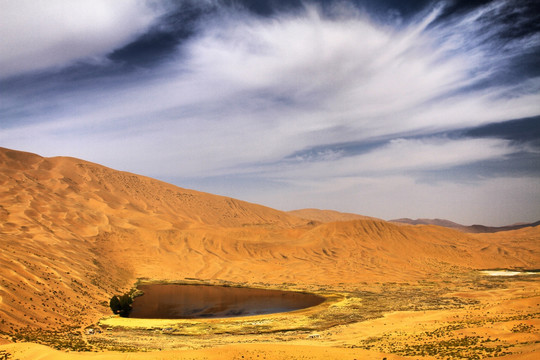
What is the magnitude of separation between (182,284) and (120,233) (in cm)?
2412

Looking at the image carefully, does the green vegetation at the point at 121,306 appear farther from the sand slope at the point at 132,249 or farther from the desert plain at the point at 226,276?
the sand slope at the point at 132,249

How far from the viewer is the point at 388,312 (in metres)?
34.7

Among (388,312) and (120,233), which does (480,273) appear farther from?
(120,233)

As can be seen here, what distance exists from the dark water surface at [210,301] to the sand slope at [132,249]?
4598mm

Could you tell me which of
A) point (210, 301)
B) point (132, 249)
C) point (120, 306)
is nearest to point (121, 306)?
point (120, 306)

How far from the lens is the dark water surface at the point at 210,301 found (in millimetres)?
37162

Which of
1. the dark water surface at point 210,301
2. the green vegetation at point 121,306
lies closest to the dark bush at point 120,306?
the green vegetation at point 121,306

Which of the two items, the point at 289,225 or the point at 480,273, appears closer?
the point at 480,273

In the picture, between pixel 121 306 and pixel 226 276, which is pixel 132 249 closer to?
pixel 226 276

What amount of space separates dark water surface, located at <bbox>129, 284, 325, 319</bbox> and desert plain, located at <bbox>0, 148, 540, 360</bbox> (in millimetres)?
2674

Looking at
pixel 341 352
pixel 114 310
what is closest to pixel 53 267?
pixel 114 310

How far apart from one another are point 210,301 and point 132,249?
30.3m

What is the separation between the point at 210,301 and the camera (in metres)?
43.0

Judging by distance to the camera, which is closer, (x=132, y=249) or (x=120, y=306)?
(x=120, y=306)
